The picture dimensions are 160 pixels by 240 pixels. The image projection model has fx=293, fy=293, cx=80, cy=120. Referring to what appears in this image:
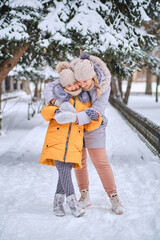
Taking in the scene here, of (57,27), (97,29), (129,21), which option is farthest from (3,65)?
(129,21)

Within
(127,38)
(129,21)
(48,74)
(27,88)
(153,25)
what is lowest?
(27,88)

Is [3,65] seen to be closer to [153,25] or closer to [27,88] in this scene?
[153,25]

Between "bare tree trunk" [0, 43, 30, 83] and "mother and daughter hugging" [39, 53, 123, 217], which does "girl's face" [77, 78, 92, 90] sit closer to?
"mother and daughter hugging" [39, 53, 123, 217]

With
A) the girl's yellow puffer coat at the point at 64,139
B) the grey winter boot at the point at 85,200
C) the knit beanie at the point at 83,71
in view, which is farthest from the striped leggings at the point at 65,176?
the knit beanie at the point at 83,71

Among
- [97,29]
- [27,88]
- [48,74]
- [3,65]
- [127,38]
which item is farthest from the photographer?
[27,88]

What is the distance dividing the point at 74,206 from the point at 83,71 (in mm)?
1569

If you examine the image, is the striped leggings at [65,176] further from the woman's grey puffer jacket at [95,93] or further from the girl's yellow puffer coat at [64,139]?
the woman's grey puffer jacket at [95,93]

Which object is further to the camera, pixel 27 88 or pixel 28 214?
pixel 27 88

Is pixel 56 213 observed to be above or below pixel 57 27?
below

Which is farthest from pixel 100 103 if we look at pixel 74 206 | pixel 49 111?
pixel 74 206

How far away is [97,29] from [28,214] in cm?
373

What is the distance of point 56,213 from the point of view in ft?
11.6

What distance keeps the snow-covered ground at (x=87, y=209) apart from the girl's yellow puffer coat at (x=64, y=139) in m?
0.72

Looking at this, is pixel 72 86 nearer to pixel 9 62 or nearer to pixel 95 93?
pixel 95 93
